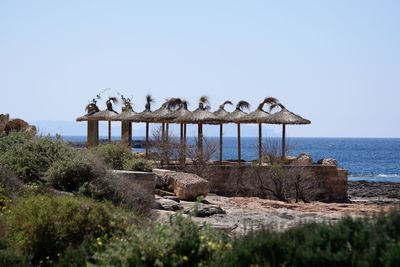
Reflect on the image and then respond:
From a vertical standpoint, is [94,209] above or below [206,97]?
below

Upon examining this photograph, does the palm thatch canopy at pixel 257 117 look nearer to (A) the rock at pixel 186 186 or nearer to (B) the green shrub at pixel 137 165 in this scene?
(A) the rock at pixel 186 186

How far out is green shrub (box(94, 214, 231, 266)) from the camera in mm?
7363

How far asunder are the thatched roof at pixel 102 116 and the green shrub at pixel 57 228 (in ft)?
78.4

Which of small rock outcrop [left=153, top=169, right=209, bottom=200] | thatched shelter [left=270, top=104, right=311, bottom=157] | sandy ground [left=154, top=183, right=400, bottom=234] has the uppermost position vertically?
thatched shelter [left=270, top=104, right=311, bottom=157]

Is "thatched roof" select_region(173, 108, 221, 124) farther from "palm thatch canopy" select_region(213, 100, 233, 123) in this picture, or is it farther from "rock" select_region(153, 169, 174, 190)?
"rock" select_region(153, 169, 174, 190)

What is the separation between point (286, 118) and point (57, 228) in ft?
71.2

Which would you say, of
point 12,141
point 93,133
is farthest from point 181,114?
point 12,141

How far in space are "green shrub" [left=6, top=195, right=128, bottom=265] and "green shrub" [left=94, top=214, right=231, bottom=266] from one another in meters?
2.03

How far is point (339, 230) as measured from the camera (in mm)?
6738

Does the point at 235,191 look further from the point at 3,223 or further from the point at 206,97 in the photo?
the point at 3,223

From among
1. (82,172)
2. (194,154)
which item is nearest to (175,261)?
(82,172)

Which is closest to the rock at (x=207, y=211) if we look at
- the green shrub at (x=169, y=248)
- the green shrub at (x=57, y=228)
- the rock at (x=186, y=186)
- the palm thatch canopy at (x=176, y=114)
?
the rock at (x=186, y=186)

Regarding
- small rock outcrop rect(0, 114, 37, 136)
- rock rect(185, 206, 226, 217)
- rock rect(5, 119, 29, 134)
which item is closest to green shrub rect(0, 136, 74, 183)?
rock rect(185, 206, 226, 217)

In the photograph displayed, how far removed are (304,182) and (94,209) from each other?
15631mm
